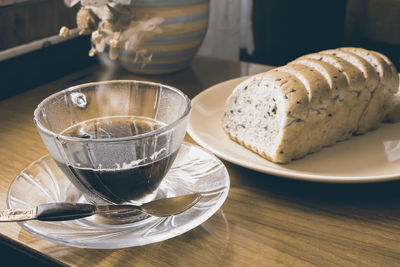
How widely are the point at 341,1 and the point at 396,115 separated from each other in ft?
3.48

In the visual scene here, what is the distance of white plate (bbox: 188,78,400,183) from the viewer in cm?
73

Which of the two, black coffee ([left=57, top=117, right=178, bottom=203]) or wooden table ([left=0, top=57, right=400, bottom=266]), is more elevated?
black coffee ([left=57, top=117, right=178, bottom=203])

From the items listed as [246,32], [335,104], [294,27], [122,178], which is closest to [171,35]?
[335,104]

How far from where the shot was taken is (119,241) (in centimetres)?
56

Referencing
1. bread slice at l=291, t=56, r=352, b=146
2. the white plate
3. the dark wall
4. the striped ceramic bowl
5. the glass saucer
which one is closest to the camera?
the glass saucer

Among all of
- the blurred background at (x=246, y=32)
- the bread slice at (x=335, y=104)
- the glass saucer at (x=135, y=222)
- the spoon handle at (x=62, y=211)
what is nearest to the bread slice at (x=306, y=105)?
the bread slice at (x=335, y=104)

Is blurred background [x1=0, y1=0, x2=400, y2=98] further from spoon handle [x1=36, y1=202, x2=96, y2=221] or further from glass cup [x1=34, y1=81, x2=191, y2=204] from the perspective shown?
spoon handle [x1=36, y1=202, x2=96, y2=221]

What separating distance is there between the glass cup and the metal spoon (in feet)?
0.10

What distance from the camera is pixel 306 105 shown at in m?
0.83

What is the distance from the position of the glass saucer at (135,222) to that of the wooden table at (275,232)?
4 cm

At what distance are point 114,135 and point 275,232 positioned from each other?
294mm

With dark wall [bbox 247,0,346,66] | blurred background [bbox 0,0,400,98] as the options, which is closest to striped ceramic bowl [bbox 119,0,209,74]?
blurred background [bbox 0,0,400,98]

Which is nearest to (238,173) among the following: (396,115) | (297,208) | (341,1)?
(297,208)

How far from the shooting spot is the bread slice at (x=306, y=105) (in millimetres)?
827
